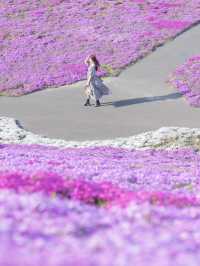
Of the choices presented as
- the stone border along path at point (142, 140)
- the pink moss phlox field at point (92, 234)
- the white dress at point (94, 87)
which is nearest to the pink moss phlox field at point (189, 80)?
the white dress at point (94, 87)

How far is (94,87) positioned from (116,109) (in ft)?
5.98

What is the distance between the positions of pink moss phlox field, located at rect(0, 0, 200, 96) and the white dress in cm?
467

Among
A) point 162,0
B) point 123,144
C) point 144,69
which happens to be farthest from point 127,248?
point 162,0

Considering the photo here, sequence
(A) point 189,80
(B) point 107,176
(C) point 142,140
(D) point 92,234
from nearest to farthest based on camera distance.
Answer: (D) point 92,234, (B) point 107,176, (C) point 142,140, (A) point 189,80

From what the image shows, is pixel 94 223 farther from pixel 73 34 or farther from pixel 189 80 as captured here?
pixel 73 34

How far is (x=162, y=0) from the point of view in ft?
187

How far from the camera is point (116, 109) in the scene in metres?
33.2

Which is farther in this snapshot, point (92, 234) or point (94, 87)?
point (94, 87)

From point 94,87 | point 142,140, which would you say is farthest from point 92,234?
point 94,87

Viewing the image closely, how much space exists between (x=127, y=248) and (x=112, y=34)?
4313 centimetres

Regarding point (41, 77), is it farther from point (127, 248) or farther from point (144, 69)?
point (127, 248)

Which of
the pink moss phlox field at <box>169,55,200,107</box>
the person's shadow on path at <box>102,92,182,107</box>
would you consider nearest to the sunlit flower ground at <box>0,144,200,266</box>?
the person's shadow on path at <box>102,92,182,107</box>

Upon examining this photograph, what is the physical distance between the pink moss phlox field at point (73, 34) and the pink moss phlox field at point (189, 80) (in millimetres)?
3843

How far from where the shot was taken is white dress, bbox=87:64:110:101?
34062 millimetres
